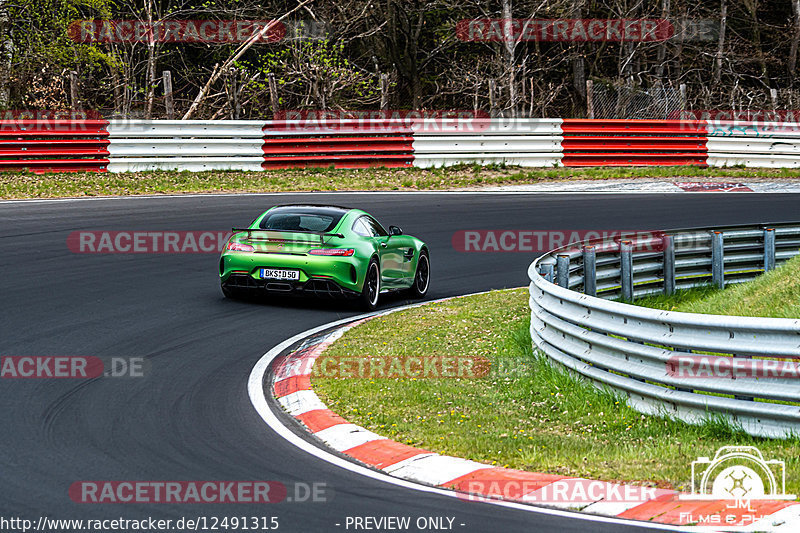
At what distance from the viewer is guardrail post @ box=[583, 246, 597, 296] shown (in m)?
13.1

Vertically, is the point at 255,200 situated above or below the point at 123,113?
below

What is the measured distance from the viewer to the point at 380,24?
33250 millimetres

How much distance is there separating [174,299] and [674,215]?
11.1 metres

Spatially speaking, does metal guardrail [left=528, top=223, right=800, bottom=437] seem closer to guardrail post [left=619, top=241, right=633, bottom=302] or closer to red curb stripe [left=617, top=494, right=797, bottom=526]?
red curb stripe [left=617, top=494, right=797, bottom=526]

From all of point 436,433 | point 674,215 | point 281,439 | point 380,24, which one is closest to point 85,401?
point 281,439

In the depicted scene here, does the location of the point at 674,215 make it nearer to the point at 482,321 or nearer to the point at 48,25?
the point at 482,321

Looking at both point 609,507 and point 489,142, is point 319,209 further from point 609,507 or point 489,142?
point 489,142

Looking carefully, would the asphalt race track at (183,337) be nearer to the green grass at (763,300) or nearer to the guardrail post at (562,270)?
the guardrail post at (562,270)

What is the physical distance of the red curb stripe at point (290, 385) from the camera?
8.82 metres

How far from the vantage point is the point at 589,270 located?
519 inches

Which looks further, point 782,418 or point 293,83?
point 293,83

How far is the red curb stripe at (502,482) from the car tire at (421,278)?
7659mm

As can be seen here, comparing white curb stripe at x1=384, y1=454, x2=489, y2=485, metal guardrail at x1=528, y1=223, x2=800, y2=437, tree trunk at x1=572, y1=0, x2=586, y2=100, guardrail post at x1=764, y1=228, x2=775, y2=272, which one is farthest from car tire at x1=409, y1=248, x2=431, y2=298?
tree trunk at x1=572, y1=0, x2=586, y2=100

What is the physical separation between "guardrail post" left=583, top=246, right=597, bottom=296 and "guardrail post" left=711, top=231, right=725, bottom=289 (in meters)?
2.87
